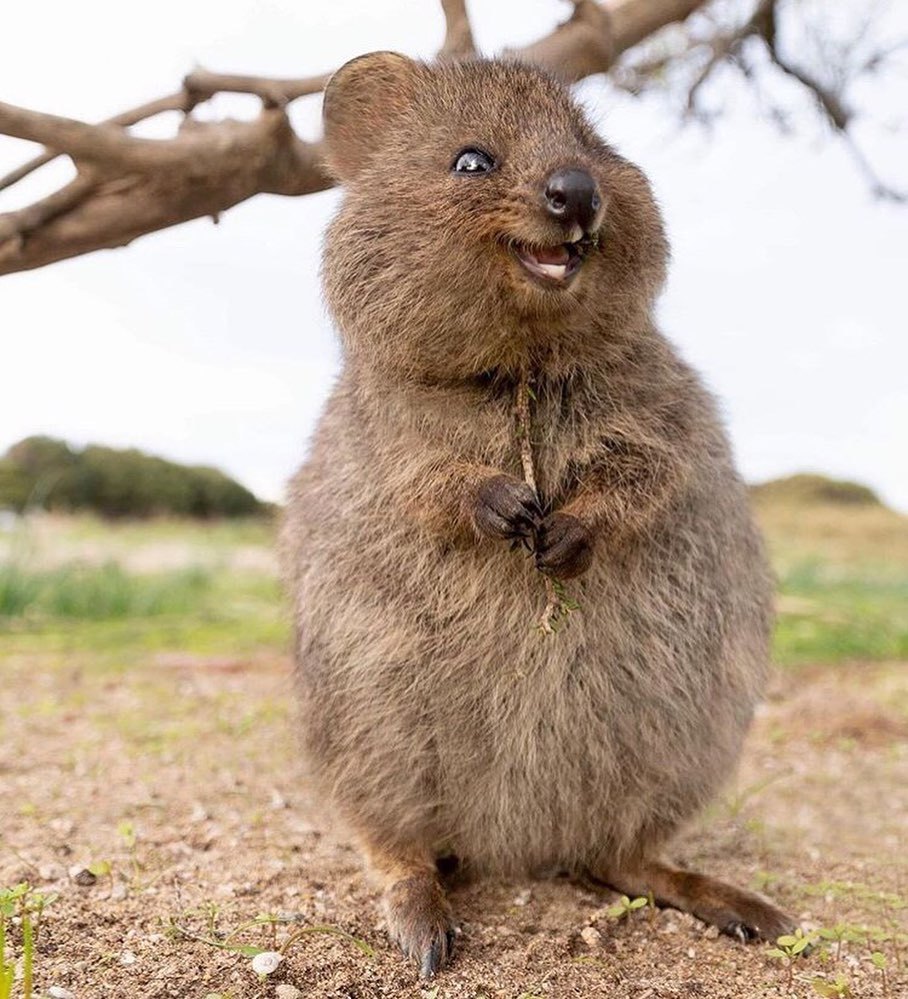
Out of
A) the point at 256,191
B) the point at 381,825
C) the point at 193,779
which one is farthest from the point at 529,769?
the point at 256,191

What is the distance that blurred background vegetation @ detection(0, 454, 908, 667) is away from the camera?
8.33 meters

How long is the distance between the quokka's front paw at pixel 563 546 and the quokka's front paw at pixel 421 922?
0.99m

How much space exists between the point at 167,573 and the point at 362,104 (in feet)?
29.3

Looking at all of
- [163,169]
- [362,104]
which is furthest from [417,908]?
A: [163,169]

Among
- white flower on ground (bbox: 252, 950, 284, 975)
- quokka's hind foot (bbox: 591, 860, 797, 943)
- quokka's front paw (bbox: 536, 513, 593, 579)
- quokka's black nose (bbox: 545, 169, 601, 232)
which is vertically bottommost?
quokka's hind foot (bbox: 591, 860, 797, 943)

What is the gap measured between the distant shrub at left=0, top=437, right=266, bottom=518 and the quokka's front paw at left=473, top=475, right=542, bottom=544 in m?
8.88

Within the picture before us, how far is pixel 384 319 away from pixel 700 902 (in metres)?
1.91

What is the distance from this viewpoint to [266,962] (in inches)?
A: 111

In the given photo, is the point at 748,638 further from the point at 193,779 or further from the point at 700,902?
the point at 193,779

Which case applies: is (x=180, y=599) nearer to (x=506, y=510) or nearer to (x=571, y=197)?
(x=506, y=510)

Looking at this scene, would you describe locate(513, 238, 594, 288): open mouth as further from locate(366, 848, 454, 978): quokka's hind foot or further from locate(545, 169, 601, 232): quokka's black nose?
locate(366, 848, 454, 978): quokka's hind foot

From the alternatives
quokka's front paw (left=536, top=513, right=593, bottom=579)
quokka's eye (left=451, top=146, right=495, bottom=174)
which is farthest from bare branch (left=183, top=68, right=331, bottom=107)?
quokka's front paw (left=536, top=513, right=593, bottom=579)

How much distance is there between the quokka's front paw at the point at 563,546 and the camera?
2934mm

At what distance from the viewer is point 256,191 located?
14.8ft
